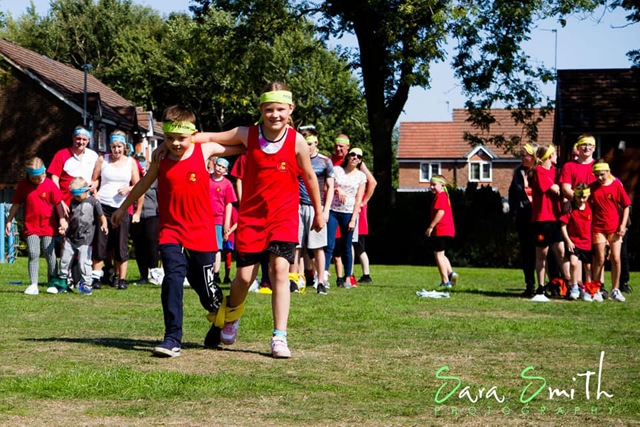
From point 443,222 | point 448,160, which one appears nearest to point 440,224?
point 443,222

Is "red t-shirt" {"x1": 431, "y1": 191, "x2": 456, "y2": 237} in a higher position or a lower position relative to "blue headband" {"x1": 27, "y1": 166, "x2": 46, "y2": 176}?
lower

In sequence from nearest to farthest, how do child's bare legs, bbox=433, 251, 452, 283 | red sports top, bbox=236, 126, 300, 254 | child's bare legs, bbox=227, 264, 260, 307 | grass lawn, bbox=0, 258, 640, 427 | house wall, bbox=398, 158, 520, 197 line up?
grass lawn, bbox=0, 258, 640, 427 < red sports top, bbox=236, 126, 300, 254 < child's bare legs, bbox=227, 264, 260, 307 < child's bare legs, bbox=433, 251, 452, 283 < house wall, bbox=398, 158, 520, 197

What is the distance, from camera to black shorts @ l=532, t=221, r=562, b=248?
49.7 feet

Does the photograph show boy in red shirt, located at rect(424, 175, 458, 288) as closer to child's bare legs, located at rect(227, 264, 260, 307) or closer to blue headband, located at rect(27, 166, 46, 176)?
blue headband, located at rect(27, 166, 46, 176)

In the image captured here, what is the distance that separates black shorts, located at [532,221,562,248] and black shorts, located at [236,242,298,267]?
24.5 ft

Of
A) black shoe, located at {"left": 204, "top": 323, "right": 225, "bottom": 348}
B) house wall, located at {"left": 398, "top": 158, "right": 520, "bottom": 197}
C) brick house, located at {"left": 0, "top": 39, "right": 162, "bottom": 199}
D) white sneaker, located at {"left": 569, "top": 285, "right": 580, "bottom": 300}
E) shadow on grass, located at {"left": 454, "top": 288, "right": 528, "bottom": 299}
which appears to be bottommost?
→ shadow on grass, located at {"left": 454, "top": 288, "right": 528, "bottom": 299}

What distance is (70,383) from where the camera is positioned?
669 cm

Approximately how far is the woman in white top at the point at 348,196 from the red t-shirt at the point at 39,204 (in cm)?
430

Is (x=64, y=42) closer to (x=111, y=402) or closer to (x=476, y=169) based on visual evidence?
(x=476, y=169)

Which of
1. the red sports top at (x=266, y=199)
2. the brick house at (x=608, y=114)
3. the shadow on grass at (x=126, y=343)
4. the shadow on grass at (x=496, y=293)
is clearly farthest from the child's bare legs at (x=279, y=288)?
the brick house at (x=608, y=114)

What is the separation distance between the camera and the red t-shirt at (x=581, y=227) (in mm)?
15523

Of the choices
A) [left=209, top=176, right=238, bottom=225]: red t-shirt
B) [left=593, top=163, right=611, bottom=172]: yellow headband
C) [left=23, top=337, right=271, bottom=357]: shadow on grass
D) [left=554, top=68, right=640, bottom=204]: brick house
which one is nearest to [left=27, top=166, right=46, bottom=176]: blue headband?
[left=209, top=176, right=238, bottom=225]: red t-shirt

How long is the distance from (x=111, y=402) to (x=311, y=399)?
115cm

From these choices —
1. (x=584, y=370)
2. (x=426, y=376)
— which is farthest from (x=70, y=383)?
(x=584, y=370)
